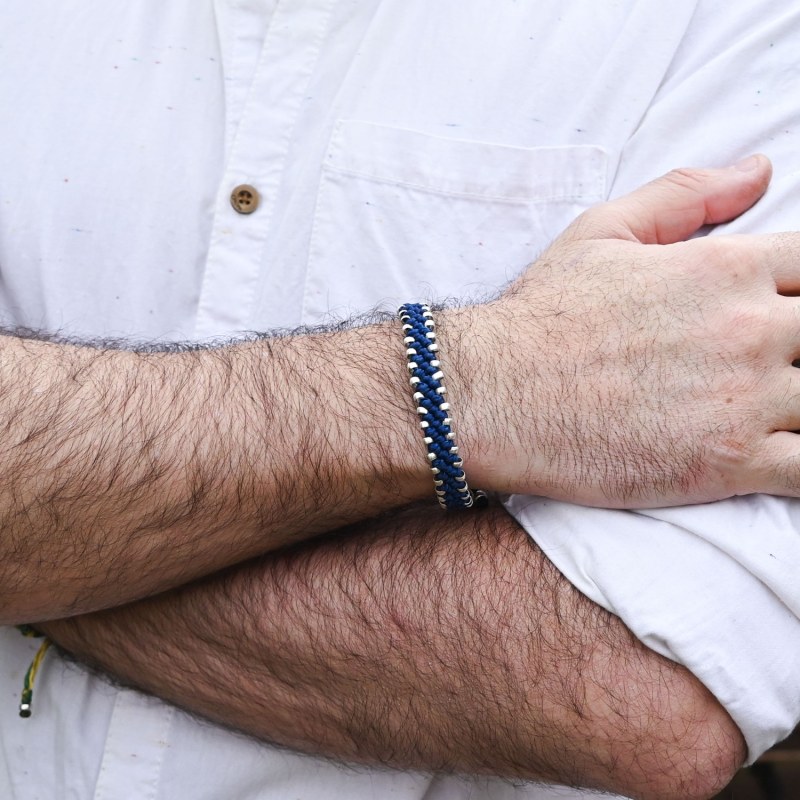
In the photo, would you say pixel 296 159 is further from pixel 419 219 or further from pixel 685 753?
pixel 685 753

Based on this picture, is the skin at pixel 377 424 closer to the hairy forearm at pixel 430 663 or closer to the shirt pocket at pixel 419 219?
the hairy forearm at pixel 430 663

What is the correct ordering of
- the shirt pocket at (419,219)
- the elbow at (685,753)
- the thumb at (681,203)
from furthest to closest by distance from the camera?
the shirt pocket at (419,219)
the thumb at (681,203)
the elbow at (685,753)

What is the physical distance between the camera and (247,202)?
134 cm

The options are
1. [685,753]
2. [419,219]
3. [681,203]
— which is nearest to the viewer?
[685,753]

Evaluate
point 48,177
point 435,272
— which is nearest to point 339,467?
point 435,272

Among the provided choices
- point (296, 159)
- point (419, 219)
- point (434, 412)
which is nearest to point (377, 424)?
point (434, 412)

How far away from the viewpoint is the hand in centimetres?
104

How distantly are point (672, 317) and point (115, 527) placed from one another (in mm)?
697

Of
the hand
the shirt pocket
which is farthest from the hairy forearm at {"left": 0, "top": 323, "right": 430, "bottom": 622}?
the shirt pocket

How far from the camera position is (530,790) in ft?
4.20

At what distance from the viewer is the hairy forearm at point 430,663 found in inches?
39.4

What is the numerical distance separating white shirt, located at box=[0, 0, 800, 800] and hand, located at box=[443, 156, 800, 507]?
154mm

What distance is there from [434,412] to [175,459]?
0.30m

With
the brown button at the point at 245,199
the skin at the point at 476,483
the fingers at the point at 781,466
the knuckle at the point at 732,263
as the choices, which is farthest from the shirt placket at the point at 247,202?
the fingers at the point at 781,466
